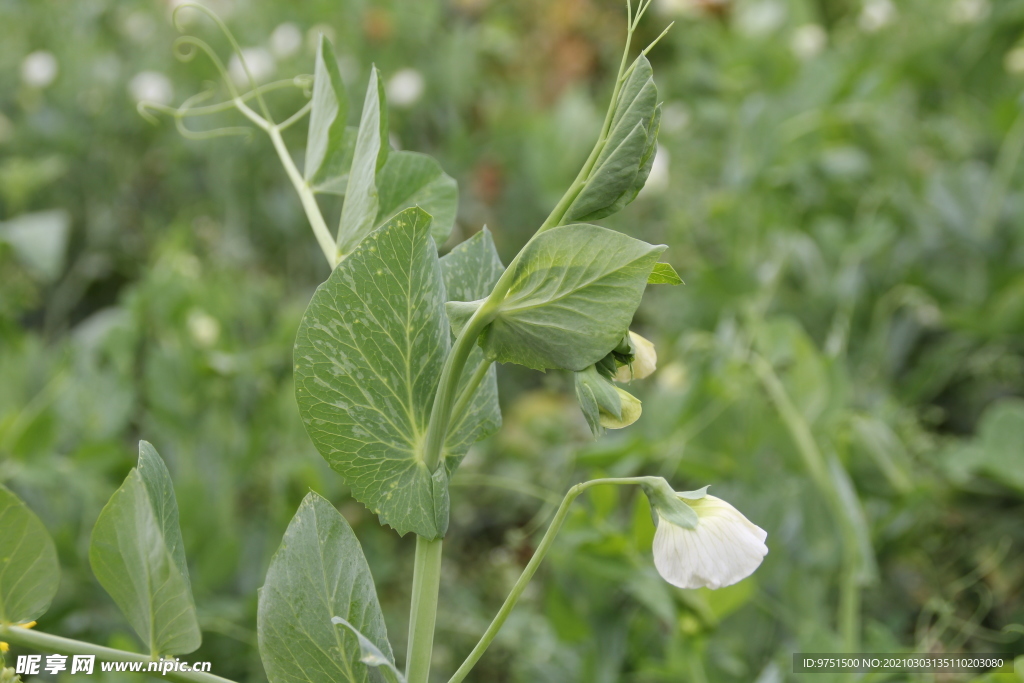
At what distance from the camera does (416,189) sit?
310 millimetres

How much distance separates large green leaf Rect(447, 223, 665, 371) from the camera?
21 cm

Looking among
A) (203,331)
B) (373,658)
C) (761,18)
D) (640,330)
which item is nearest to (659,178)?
(640,330)

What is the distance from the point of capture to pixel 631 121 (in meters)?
0.21

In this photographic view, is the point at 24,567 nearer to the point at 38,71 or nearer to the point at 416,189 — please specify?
the point at 416,189

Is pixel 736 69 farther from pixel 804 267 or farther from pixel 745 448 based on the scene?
pixel 745 448

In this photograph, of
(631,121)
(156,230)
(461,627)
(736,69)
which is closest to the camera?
(631,121)

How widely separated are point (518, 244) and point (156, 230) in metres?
0.54

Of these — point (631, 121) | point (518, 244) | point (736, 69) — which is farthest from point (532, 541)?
point (631, 121)

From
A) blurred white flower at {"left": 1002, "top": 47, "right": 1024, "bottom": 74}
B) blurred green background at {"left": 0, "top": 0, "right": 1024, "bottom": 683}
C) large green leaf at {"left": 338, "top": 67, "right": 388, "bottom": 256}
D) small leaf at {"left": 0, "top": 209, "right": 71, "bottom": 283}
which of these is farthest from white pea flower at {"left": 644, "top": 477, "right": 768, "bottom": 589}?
blurred white flower at {"left": 1002, "top": 47, "right": 1024, "bottom": 74}

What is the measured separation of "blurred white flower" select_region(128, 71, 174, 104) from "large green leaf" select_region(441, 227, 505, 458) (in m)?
1.01

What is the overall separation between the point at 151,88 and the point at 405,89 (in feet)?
1.16

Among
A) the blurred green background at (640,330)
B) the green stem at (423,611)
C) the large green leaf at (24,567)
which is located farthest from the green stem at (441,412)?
the blurred green background at (640,330)

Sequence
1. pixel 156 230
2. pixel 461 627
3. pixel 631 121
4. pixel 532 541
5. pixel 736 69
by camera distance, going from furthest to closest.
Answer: pixel 156 230 → pixel 736 69 → pixel 532 541 → pixel 461 627 → pixel 631 121

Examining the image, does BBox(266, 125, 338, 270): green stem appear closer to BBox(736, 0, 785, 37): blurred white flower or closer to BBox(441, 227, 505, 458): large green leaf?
BBox(441, 227, 505, 458): large green leaf
